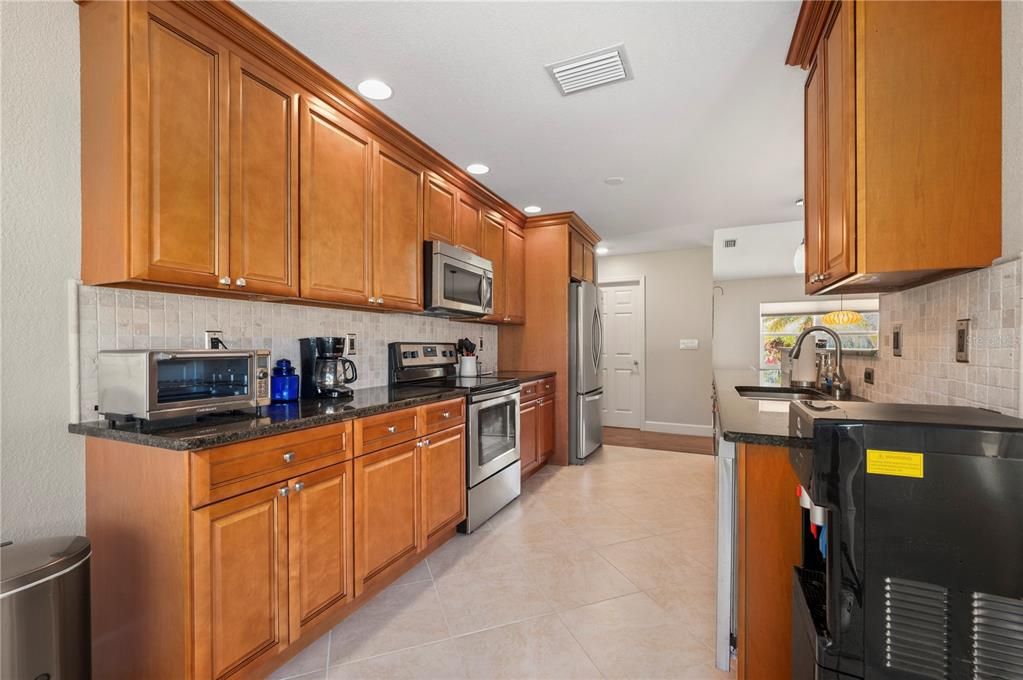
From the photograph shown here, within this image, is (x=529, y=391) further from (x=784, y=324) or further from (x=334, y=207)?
(x=784, y=324)

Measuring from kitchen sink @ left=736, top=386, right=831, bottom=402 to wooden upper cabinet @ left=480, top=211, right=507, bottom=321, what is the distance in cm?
198

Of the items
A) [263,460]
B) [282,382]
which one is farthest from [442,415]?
[263,460]

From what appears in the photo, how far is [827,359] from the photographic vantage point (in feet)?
9.11

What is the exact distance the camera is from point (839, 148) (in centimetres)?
141

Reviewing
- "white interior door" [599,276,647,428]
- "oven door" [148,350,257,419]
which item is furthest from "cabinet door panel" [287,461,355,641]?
"white interior door" [599,276,647,428]

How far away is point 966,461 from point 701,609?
1.59 meters

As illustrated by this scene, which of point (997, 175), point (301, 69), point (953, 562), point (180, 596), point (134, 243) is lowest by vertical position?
point (180, 596)

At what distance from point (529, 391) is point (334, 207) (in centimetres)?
219

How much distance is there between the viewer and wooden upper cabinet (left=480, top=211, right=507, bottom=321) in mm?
3770

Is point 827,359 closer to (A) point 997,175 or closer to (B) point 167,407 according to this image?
(A) point 997,175

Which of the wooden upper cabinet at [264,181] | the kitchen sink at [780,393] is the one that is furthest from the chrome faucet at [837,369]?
the wooden upper cabinet at [264,181]

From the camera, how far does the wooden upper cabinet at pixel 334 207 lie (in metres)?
2.08

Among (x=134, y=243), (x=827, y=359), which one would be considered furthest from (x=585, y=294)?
(x=134, y=243)

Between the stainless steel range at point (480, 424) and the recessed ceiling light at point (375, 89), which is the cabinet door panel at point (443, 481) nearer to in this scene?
the stainless steel range at point (480, 424)
